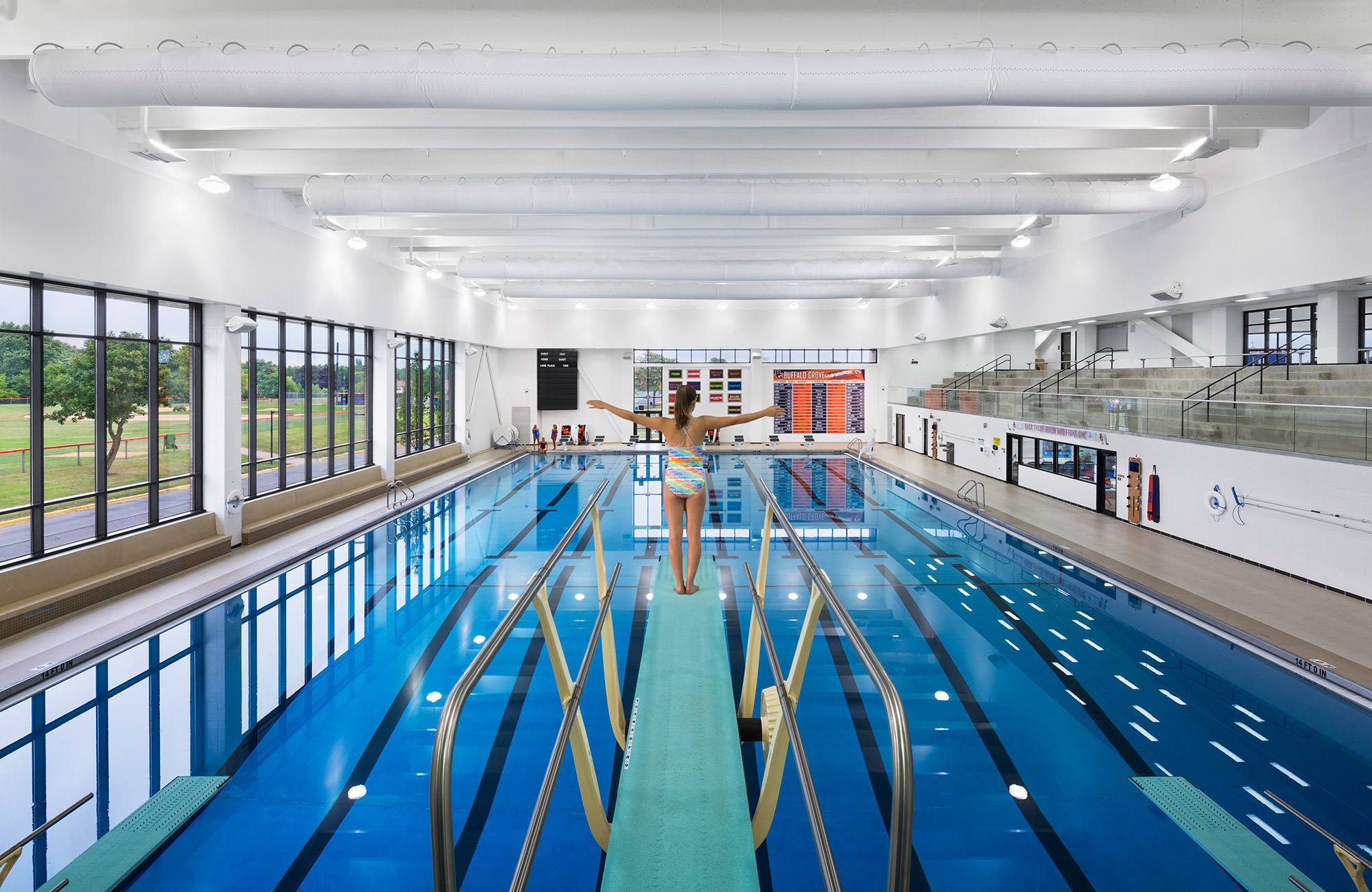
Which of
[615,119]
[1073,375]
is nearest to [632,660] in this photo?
[615,119]

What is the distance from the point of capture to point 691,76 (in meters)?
4.75

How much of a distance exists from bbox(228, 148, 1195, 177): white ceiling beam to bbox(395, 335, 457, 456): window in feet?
19.0


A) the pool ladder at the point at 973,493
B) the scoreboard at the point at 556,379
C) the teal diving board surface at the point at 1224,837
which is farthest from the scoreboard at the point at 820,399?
the teal diving board surface at the point at 1224,837

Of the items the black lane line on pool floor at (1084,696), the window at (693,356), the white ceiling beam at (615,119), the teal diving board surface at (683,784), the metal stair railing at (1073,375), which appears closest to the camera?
the teal diving board surface at (683,784)

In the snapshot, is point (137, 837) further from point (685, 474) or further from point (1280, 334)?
point (1280, 334)

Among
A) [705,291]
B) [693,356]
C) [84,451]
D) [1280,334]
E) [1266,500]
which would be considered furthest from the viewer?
[693,356]

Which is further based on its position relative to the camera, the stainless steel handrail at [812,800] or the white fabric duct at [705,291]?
the white fabric duct at [705,291]

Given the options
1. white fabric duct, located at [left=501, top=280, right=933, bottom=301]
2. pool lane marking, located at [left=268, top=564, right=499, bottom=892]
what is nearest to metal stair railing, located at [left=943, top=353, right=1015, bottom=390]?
white fabric duct, located at [left=501, top=280, right=933, bottom=301]

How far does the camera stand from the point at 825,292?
52.9ft

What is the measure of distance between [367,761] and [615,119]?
536cm

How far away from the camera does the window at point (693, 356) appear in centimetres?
2180

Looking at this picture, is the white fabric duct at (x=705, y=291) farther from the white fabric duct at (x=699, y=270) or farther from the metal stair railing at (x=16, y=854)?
the metal stair railing at (x=16, y=854)

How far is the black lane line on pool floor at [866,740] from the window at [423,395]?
10.7 metres

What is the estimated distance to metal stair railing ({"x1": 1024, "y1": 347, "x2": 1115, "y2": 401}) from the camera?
1256 centimetres
